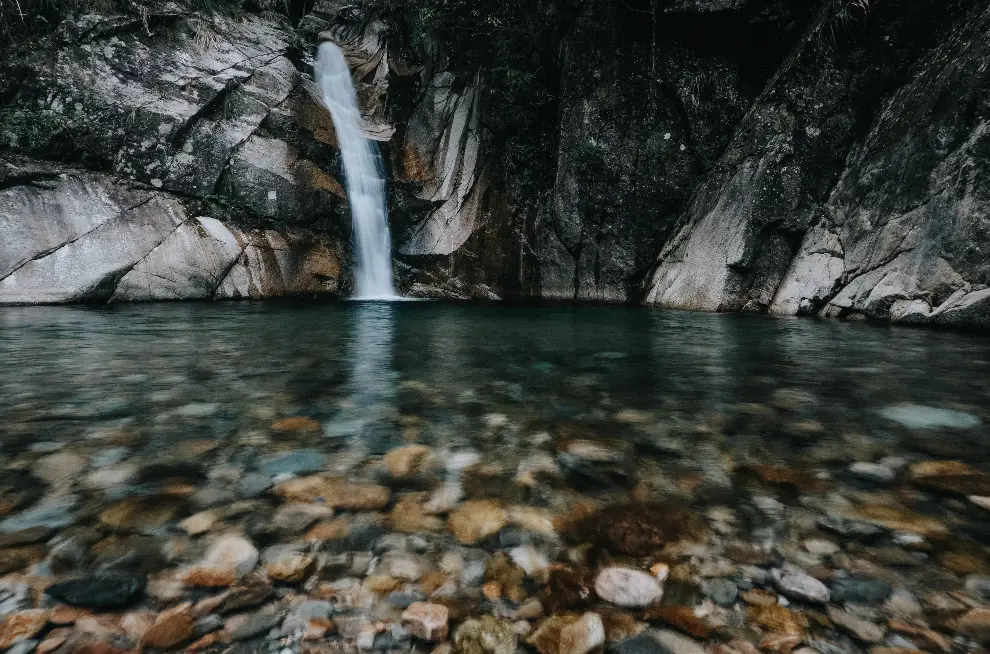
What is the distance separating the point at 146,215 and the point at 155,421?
1059 cm

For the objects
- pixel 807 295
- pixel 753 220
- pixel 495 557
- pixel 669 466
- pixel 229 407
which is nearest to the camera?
pixel 495 557

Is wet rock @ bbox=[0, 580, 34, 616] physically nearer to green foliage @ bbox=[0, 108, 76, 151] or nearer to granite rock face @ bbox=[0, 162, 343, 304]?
granite rock face @ bbox=[0, 162, 343, 304]

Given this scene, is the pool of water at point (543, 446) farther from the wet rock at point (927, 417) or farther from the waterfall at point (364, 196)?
the waterfall at point (364, 196)

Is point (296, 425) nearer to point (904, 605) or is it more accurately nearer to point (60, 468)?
point (60, 468)

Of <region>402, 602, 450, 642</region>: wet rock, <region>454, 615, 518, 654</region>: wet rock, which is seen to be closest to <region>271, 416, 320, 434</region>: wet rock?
<region>402, 602, 450, 642</region>: wet rock

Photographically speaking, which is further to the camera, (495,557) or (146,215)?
(146,215)

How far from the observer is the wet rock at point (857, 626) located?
100 cm

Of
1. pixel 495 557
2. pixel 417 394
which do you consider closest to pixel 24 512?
pixel 495 557

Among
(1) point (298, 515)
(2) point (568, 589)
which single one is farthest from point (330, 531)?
(2) point (568, 589)

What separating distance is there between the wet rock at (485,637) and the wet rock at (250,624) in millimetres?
419

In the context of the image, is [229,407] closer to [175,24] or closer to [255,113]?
[255,113]

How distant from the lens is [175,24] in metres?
12.5

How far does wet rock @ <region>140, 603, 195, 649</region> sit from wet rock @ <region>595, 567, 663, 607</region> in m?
0.94

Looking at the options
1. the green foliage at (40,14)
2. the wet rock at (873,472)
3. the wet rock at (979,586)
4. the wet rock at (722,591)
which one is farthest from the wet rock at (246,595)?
the green foliage at (40,14)
